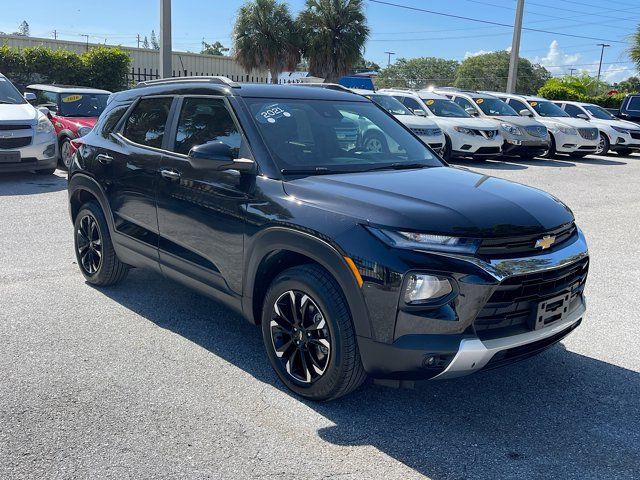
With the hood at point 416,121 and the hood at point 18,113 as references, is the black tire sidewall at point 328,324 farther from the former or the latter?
the hood at point 416,121

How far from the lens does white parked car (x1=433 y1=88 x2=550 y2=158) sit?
674 inches

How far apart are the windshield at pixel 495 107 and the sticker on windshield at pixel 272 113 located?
1470cm

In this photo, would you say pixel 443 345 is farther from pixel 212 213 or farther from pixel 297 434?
pixel 212 213

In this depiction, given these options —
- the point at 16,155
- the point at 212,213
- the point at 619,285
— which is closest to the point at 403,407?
the point at 212,213

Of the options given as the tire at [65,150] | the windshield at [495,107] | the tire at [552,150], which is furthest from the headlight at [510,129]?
the tire at [65,150]

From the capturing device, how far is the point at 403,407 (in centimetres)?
374

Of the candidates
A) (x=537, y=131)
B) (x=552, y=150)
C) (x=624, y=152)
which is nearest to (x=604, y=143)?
(x=624, y=152)

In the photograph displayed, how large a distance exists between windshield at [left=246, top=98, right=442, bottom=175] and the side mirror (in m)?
0.19

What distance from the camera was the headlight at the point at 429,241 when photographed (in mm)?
3219

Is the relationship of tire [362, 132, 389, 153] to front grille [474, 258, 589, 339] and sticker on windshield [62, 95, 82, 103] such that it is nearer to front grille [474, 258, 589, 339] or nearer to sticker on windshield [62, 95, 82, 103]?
front grille [474, 258, 589, 339]

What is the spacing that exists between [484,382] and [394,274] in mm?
1346

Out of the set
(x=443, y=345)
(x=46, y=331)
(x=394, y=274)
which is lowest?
(x=46, y=331)

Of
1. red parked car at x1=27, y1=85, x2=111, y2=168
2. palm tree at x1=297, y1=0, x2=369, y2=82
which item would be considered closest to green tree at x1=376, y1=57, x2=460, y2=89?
palm tree at x1=297, y1=0, x2=369, y2=82

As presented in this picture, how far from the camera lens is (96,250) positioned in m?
5.60
